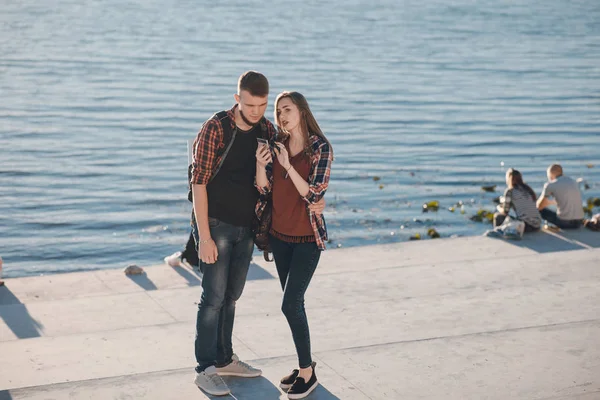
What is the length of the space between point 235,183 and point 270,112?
18025mm

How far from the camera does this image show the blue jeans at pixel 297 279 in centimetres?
582

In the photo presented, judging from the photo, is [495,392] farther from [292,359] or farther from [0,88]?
[0,88]

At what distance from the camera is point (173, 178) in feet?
59.5

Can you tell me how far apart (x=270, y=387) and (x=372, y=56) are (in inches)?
1216

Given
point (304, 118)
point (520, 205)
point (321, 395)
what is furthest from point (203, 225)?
point (520, 205)

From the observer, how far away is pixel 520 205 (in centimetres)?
1154

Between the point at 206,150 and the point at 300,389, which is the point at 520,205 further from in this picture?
the point at 206,150

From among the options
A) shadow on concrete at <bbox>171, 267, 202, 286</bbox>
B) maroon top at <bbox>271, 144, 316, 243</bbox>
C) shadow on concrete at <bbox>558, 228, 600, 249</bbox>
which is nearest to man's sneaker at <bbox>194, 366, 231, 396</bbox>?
maroon top at <bbox>271, 144, 316, 243</bbox>

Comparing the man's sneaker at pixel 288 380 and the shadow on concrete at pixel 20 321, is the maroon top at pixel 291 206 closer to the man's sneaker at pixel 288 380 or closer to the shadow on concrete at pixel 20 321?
the man's sneaker at pixel 288 380

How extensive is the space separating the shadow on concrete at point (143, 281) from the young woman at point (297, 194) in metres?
3.53

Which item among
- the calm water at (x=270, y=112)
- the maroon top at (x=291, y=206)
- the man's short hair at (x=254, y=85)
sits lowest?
the calm water at (x=270, y=112)

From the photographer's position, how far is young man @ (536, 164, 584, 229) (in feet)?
37.4

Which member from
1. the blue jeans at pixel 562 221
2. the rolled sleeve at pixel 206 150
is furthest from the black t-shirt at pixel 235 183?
the blue jeans at pixel 562 221

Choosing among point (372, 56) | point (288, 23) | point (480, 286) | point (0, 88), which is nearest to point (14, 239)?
point (480, 286)
